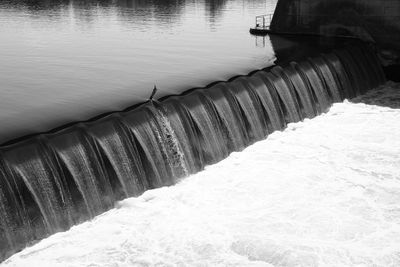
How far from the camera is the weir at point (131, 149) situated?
9781mm

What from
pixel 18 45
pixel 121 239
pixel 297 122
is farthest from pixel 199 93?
pixel 18 45

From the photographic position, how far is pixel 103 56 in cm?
2083

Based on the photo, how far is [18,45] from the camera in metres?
22.9

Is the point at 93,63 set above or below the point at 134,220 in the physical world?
above

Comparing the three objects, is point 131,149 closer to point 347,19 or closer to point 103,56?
point 103,56

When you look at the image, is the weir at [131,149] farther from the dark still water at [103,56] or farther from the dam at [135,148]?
the dark still water at [103,56]

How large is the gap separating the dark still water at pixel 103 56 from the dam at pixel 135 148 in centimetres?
136

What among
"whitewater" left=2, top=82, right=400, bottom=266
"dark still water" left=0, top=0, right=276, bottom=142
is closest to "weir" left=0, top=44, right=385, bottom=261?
"whitewater" left=2, top=82, right=400, bottom=266

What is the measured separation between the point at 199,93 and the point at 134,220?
192 inches

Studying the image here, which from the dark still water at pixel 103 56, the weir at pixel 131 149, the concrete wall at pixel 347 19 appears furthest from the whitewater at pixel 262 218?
the concrete wall at pixel 347 19

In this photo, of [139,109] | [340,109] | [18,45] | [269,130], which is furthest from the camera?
[18,45]

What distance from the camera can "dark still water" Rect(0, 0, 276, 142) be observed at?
13992mm

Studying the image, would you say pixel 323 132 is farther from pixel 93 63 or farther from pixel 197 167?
pixel 93 63

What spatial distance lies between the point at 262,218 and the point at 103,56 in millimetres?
12203
